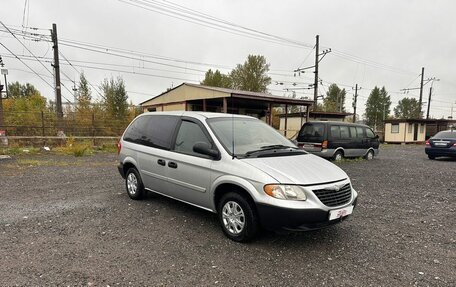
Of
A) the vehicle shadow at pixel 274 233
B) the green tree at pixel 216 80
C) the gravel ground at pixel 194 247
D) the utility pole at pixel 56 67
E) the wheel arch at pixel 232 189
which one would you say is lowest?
the gravel ground at pixel 194 247

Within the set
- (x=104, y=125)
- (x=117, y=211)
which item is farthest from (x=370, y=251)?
(x=104, y=125)

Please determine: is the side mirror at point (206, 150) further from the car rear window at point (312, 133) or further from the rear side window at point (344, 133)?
the rear side window at point (344, 133)

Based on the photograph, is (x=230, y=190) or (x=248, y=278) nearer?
(x=248, y=278)

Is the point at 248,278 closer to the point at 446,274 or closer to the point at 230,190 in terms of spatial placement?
the point at 230,190

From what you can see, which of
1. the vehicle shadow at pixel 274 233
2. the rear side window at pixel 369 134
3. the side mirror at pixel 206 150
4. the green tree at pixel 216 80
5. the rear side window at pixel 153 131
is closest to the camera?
the vehicle shadow at pixel 274 233

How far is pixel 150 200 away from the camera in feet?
18.2

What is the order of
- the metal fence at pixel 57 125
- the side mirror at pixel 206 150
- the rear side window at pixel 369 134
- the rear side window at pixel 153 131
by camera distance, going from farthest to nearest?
the metal fence at pixel 57 125, the rear side window at pixel 369 134, the rear side window at pixel 153 131, the side mirror at pixel 206 150

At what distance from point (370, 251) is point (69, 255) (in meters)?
3.64

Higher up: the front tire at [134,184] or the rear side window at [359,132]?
the rear side window at [359,132]

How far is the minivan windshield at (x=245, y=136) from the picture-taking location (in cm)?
399

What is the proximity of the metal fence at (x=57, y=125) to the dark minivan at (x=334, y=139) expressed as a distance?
11.9 metres

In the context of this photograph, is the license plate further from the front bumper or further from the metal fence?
the metal fence

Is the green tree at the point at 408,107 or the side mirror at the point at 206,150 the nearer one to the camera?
the side mirror at the point at 206,150

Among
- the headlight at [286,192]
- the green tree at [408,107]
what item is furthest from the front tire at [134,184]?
the green tree at [408,107]
